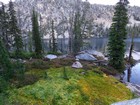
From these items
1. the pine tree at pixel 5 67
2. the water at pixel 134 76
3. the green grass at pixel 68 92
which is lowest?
the water at pixel 134 76

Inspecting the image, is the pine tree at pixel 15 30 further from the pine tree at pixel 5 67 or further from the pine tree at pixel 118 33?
the pine tree at pixel 5 67

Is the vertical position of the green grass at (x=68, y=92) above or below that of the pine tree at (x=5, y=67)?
below

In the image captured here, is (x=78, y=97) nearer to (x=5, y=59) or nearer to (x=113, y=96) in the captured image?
(x=113, y=96)

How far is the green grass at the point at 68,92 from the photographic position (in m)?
20.8

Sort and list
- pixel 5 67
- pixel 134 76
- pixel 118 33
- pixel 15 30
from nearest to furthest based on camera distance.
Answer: pixel 5 67, pixel 118 33, pixel 134 76, pixel 15 30

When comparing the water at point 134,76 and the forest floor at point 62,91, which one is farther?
the water at point 134,76

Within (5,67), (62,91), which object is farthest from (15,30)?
(62,91)

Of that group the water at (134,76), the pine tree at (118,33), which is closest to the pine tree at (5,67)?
the pine tree at (118,33)

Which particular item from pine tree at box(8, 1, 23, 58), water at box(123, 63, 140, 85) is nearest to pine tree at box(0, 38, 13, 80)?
water at box(123, 63, 140, 85)

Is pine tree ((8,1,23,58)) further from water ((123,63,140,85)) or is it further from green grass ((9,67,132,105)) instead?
green grass ((9,67,132,105))

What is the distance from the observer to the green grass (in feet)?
68.2

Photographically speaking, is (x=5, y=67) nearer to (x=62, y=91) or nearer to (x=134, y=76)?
(x=62, y=91)

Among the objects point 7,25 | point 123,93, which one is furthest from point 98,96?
point 7,25

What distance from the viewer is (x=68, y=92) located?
22.3 meters
